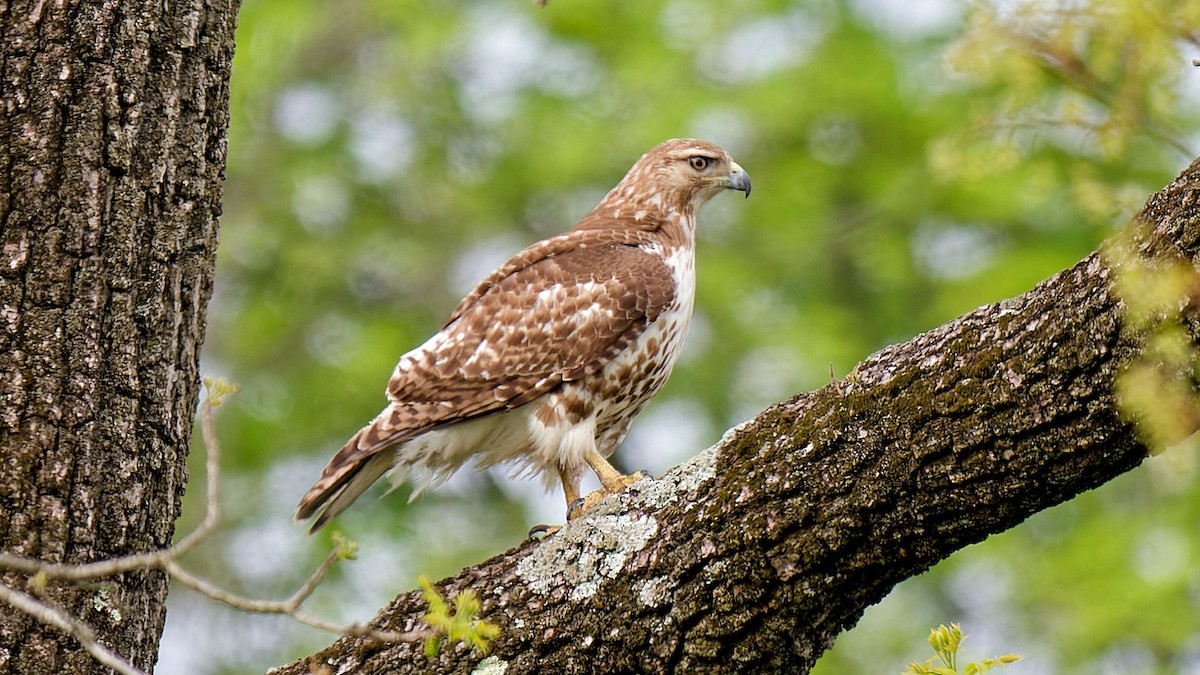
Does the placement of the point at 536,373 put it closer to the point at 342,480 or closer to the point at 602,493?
the point at 602,493

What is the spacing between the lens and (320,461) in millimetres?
10906

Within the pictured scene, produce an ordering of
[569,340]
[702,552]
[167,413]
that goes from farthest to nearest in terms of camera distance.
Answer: [569,340] → [167,413] → [702,552]

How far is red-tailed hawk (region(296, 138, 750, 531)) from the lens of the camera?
4.93 metres

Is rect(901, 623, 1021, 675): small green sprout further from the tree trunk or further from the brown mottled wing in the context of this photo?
the brown mottled wing

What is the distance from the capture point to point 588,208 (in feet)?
34.9

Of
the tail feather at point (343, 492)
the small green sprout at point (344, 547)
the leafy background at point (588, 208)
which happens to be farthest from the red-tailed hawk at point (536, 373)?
the leafy background at point (588, 208)

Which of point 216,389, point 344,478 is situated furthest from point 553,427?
point 216,389

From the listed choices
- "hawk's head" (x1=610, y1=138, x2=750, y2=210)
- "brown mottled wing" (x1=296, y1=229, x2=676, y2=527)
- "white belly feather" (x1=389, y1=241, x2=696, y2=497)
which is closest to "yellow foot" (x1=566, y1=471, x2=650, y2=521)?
"white belly feather" (x1=389, y1=241, x2=696, y2=497)

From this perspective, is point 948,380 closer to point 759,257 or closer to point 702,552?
point 702,552

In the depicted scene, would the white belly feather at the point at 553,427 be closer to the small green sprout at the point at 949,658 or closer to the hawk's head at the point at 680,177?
the hawk's head at the point at 680,177

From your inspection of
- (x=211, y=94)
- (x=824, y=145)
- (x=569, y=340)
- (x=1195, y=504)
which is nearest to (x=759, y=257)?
(x=824, y=145)

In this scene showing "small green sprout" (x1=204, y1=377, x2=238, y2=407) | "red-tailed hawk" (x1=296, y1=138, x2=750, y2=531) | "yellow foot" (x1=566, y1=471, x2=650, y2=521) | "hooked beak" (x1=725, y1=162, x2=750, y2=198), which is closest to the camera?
"small green sprout" (x1=204, y1=377, x2=238, y2=407)

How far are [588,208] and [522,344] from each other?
566 centimetres

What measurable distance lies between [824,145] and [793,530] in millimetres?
7847
